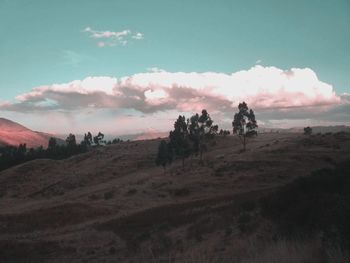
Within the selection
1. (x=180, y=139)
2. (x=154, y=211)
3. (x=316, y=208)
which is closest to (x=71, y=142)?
(x=180, y=139)

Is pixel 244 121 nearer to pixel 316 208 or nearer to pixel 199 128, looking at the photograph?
pixel 199 128

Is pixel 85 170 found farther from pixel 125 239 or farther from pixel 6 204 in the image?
pixel 125 239

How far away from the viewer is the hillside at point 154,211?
55.3ft

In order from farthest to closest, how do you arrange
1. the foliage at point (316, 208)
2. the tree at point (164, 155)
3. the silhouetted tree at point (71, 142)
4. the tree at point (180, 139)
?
the silhouetted tree at point (71, 142), the tree at point (164, 155), the tree at point (180, 139), the foliage at point (316, 208)

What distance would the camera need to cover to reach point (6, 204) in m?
74.8

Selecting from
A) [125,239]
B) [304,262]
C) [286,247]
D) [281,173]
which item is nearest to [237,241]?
[286,247]

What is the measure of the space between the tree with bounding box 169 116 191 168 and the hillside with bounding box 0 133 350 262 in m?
14.4

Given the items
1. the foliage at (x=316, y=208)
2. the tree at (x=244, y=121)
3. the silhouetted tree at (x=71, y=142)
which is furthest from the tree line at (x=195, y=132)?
the silhouetted tree at (x=71, y=142)

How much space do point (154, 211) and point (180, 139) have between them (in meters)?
53.3

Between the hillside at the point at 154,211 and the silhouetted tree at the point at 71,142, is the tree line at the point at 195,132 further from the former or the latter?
the silhouetted tree at the point at 71,142

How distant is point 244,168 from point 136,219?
105 feet

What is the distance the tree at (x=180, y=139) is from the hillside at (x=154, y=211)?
14380 millimetres

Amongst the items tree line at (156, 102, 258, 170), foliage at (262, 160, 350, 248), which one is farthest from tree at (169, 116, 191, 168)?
foliage at (262, 160, 350, 248)

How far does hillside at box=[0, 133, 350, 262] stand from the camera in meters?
16.8
